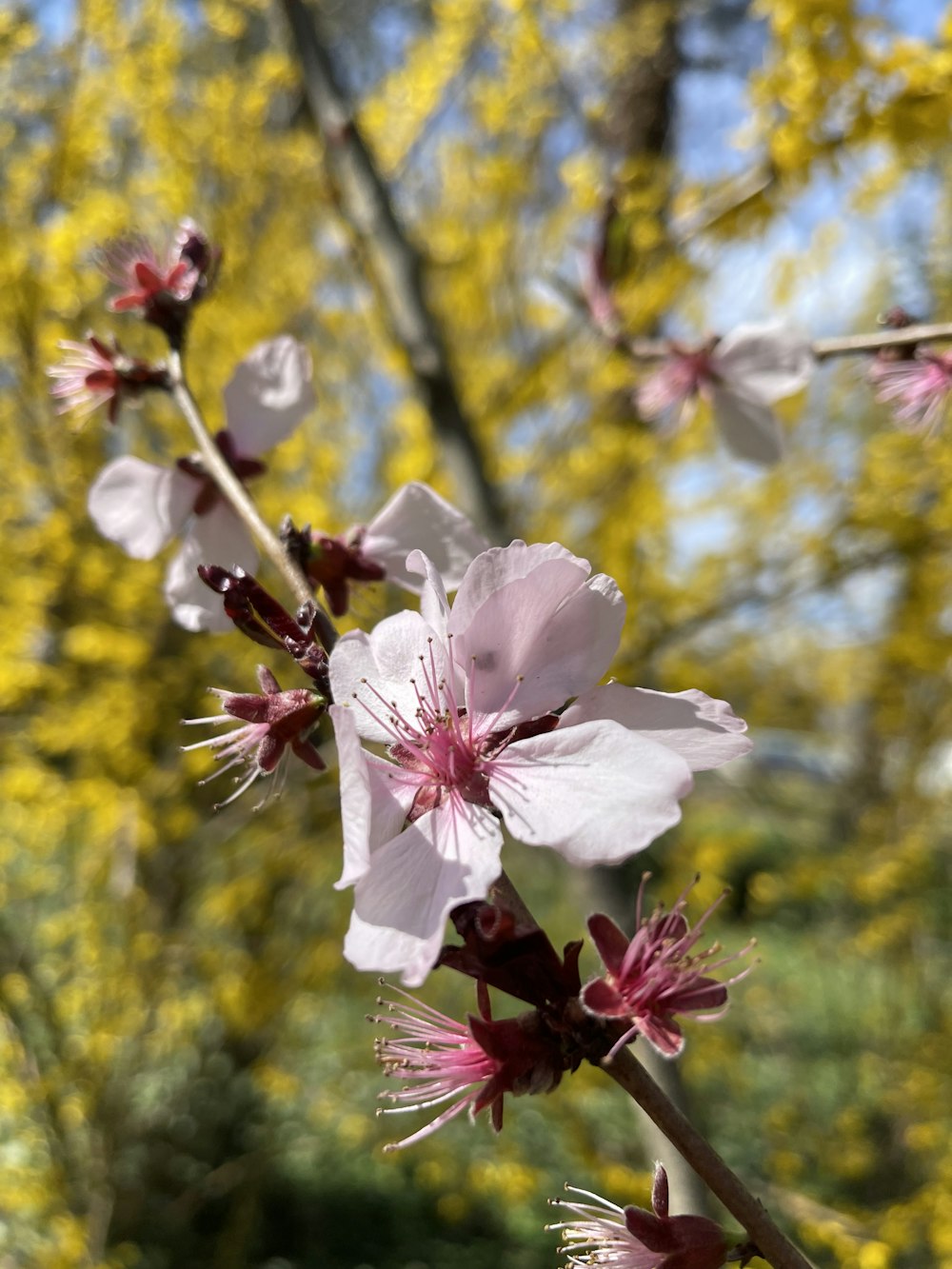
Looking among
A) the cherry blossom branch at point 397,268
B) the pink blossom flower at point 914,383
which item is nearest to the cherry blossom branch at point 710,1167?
the pink blossom flower at point 914,383

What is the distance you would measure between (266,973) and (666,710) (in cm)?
323

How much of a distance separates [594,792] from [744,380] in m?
1.06

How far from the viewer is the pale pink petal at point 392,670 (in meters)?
0.79

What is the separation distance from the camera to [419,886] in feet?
2.16

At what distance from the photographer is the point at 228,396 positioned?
1237mm

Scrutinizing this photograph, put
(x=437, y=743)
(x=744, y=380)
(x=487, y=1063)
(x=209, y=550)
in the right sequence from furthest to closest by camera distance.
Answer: (x=744, y=380)
(x=209, y=550)
(x=437, y=743)
(x=487, y=1063)

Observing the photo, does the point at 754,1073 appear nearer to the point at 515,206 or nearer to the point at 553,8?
the point at 515,206

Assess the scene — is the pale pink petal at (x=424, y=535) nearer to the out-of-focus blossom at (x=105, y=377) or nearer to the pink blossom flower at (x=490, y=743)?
the pink blossom flower at (x=490, y=743)

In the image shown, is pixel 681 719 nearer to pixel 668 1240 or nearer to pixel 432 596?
pixel 432 596

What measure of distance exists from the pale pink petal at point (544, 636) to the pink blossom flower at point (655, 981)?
0.17 metres

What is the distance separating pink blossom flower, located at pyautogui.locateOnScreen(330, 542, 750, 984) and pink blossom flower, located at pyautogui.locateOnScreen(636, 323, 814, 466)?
0.89m

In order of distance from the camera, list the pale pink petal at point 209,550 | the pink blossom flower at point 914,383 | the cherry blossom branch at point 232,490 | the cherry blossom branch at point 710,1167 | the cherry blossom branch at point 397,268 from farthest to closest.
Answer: the cherry blossom branch at point 397,268 < the pink blossom flower at point 914,383 < the pale pink petal at point 209,550 < the cherry blossom branch at point 232,490 < the cherry blossom branch at point 710,1167

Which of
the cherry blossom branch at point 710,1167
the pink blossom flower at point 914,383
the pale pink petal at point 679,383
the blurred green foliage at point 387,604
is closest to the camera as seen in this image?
the cherry blossom branch at point 710,1167

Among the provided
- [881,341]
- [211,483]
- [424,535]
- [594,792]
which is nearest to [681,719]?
[594,792]
